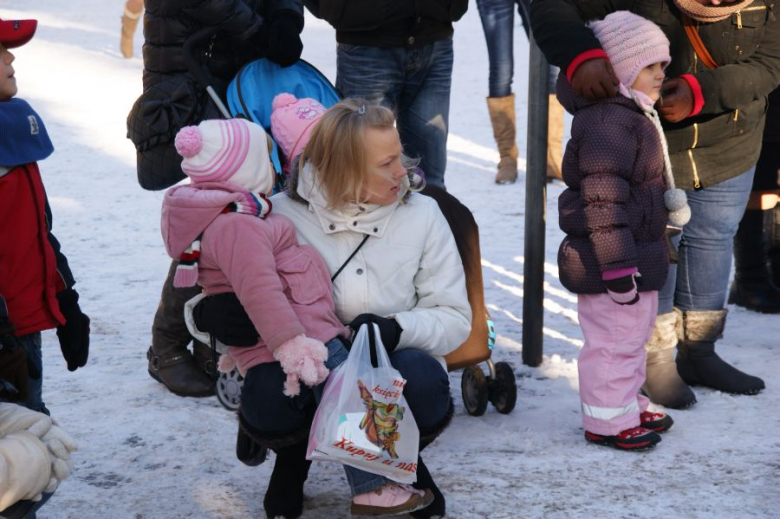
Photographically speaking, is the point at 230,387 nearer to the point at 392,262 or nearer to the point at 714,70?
the point at 392,262

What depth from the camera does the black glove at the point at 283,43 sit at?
158 inches

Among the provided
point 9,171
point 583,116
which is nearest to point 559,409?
point 583,116

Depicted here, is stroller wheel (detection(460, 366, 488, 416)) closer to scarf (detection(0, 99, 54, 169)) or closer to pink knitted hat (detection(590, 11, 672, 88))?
pink knitted hat (detection(590, 11, 672, 88))

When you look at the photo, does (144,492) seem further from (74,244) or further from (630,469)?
(74,244)

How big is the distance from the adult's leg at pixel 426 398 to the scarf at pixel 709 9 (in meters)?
1.58

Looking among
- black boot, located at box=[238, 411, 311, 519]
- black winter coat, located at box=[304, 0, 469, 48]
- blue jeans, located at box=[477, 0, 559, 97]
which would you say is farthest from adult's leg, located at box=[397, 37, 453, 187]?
blue jeans, located at box=[477, 0, 559, 97]

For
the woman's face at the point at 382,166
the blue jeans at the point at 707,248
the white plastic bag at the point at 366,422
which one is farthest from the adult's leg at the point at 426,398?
the blue jeans at the point at 707,248

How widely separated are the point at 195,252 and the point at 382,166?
585mm

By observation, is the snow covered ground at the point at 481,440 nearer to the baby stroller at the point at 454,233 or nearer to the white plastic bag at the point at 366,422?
the baby stroller at the point at 454,233

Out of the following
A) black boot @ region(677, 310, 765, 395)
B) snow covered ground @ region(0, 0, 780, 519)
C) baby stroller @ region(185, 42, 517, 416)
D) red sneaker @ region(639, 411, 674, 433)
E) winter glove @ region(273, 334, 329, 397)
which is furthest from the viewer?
black boot @ region(677, 310, 765, 395)

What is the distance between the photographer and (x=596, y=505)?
3.34 metres

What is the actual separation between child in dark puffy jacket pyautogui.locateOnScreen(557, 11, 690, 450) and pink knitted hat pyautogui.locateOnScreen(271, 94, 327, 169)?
0.87 m

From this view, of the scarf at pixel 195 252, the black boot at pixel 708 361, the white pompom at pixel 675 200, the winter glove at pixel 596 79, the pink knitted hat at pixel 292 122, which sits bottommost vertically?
the black boot at pixel 708 361

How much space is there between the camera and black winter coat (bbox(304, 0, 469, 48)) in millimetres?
4480
